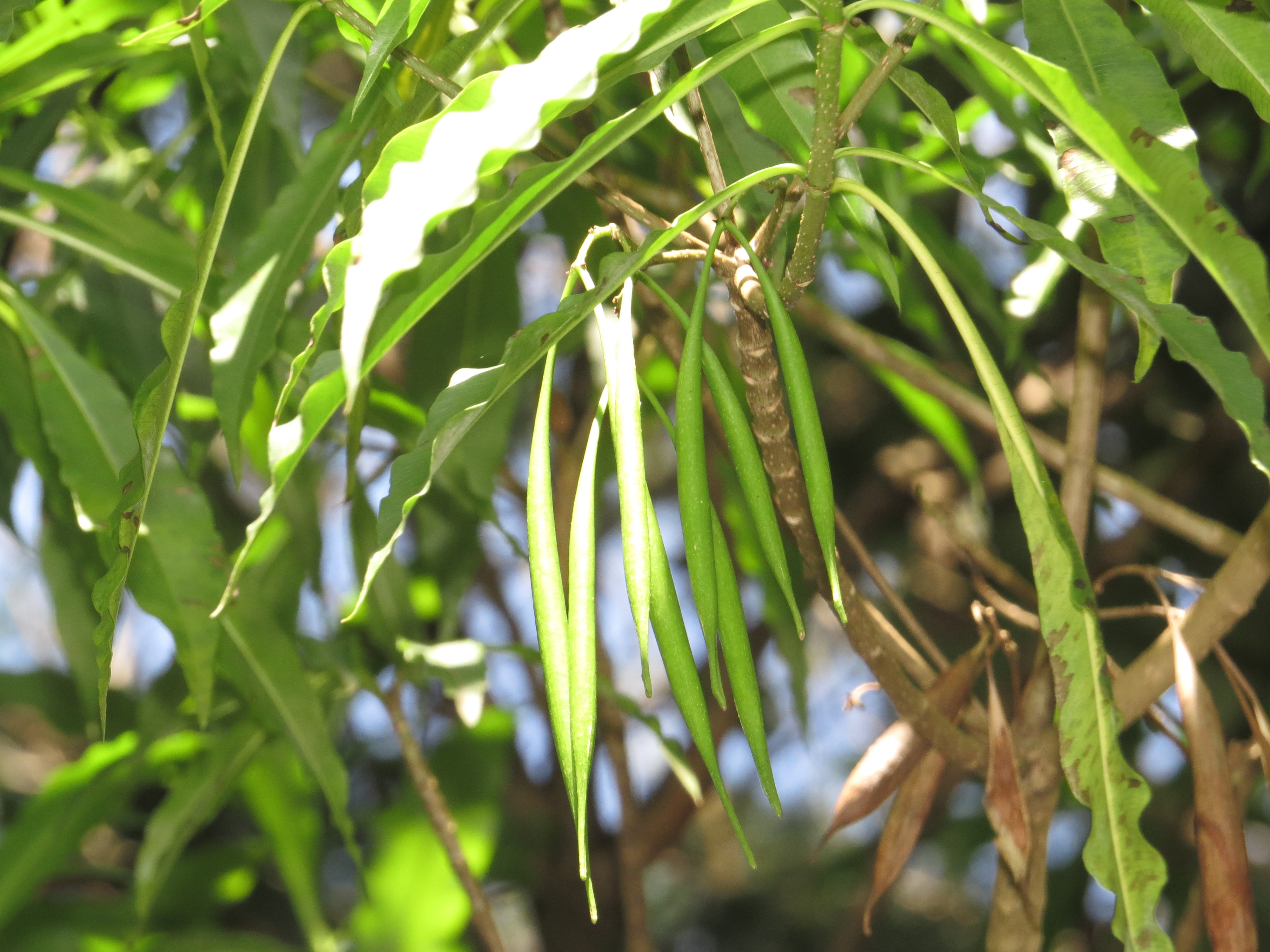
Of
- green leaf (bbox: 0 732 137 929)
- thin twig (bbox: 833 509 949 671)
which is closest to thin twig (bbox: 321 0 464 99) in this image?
thin twig (bbox: 833 509 949 671)

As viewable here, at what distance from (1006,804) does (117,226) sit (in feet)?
1.86

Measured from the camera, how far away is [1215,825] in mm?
397

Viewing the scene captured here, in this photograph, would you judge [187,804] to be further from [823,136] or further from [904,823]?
[823,136]

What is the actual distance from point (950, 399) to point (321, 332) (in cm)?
49

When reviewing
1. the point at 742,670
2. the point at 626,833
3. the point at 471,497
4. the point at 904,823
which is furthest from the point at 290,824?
the point at 742,670

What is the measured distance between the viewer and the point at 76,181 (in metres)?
0.94

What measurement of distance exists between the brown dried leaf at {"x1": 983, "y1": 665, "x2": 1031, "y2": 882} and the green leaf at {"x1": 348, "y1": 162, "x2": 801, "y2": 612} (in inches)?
9.0

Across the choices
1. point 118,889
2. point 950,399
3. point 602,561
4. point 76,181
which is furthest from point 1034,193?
point 118,889

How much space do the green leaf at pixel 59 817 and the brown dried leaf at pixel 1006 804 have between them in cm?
60

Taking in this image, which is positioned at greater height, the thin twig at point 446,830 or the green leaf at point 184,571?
the green leaf at point 184,571

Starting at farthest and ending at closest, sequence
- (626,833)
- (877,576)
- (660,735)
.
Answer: (626,833)
(660,735)
(877,576)

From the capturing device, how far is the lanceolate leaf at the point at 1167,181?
0.25 metres

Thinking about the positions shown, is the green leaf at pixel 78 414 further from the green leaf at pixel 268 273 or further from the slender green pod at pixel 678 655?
the slender green pod at pixel 678 655

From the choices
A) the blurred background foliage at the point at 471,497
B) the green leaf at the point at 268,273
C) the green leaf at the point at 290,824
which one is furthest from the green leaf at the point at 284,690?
the green leaf at the point at 290,824
